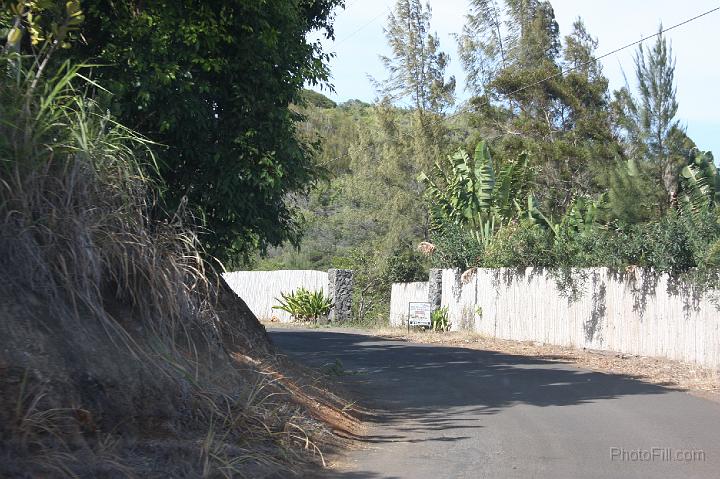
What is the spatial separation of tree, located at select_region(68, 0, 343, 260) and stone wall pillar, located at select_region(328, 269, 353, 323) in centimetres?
2275

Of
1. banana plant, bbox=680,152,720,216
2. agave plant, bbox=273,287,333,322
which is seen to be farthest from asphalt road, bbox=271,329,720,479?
agave plant, bbox=273,287,333,322

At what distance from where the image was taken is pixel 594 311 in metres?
20.4

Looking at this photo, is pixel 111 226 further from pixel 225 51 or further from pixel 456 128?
pixel 456 128

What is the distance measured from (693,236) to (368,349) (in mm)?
8270

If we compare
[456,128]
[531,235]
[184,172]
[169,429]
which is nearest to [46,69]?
[184,172]

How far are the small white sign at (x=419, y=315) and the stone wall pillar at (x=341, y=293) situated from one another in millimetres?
6883

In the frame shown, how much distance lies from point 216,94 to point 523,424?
5.83 meters

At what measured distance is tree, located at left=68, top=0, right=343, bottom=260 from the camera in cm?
1002

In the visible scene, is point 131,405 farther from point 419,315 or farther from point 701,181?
point 419,315

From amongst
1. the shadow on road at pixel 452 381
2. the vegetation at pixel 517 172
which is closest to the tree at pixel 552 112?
the vegetation at pixel 517 172

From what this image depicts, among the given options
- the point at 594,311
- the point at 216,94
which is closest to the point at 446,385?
the point at 216,94

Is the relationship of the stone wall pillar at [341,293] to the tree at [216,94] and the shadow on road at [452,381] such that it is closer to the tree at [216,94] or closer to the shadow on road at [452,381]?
the shadow on road at [452,381]

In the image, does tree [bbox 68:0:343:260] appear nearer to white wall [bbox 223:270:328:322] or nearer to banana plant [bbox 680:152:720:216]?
banana plant [bbox 680:152:720:216]

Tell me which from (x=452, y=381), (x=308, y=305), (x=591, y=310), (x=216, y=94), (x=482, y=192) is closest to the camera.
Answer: (x=216, y=94)
